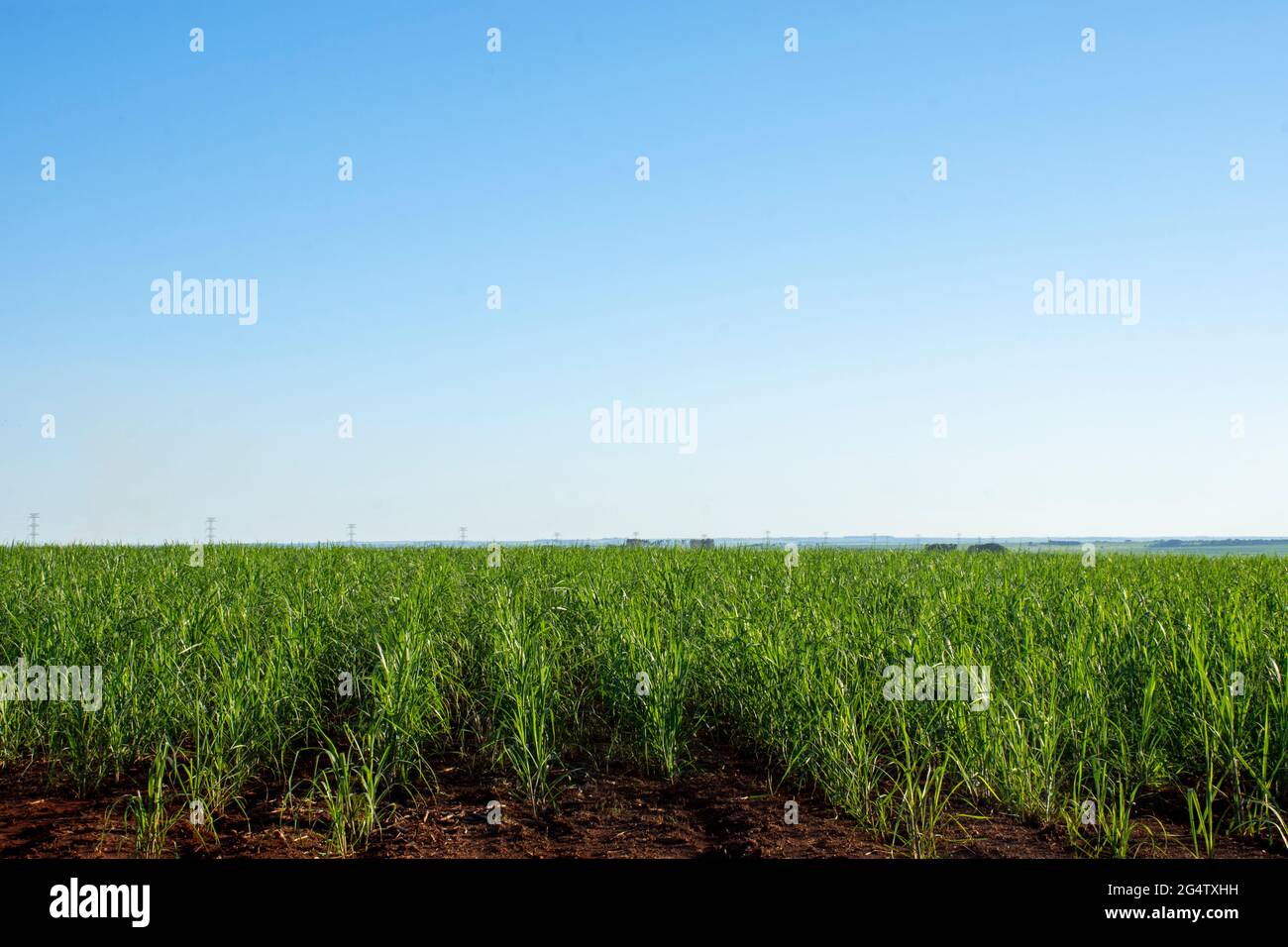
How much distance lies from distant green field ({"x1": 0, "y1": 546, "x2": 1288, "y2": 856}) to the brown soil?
10 centimetres

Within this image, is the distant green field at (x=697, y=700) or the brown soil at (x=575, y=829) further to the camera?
the distant green field at (x=697, y=700)

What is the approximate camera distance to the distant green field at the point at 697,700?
356 cm

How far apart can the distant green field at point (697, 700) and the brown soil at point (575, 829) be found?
0.32 ft

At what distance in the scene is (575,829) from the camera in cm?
340

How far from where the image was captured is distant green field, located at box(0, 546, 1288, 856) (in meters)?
3.56

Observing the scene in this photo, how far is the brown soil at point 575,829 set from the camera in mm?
3180

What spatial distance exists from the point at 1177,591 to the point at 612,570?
4.81 meters

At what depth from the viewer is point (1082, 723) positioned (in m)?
3.95

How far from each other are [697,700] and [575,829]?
1390 mm

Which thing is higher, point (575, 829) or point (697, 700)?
point (697, 700)

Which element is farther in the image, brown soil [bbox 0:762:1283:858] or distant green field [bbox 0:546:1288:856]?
distant green field [bbox 0:546:1288:856]

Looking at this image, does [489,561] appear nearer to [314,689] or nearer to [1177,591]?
[314,689]

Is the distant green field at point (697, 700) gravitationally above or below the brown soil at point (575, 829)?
above
